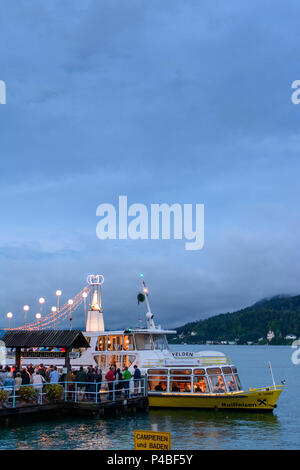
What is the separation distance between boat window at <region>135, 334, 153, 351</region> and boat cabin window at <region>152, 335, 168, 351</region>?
0.46 m

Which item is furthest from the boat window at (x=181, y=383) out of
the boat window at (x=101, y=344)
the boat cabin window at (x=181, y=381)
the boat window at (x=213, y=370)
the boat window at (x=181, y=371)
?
the boat window at (x=101, y=344)

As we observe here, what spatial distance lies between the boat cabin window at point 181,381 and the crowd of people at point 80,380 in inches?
73.8

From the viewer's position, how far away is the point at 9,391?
2502cm

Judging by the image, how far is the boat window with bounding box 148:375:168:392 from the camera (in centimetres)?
3070

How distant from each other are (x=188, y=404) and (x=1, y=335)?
1101 centimetres

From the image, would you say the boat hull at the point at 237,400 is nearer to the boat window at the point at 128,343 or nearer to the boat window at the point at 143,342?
the boat window at the point at 143,342

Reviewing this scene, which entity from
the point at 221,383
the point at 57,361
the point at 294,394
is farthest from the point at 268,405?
the point at 294,394

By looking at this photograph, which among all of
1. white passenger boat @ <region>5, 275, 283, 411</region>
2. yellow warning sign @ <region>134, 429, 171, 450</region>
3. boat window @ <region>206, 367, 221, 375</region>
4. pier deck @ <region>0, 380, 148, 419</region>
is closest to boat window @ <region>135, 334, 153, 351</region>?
Result: white passenger boat @ <region>5, 275, 283, 411</region>

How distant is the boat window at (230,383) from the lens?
3034cm

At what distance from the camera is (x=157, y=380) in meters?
30.8

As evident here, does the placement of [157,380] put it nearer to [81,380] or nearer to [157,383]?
[157,383]

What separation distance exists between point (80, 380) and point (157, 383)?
17.4 ft
